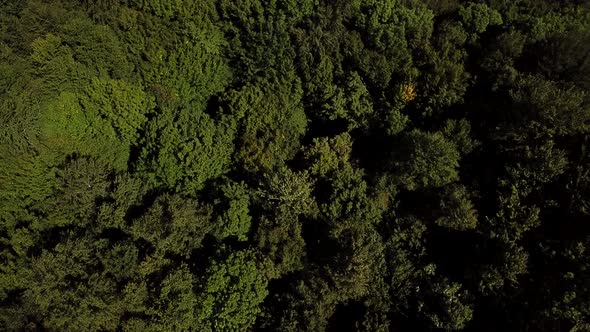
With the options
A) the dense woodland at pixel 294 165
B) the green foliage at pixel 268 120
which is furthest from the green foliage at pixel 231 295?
the green foliage at pixel 268 120

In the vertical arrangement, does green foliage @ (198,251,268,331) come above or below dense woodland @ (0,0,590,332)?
below

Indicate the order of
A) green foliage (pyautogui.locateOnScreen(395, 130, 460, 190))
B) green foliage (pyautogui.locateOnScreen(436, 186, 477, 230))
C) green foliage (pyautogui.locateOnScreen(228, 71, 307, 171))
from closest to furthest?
green foliage (pyautogui.locateOnScreen(436, 186, 477, 230)), green foliage (pyautogui.locateOnScreen(395, 130, 460, 190)), green foliage (pyautogui.locateOnScreen(228, 71, 307, 171))

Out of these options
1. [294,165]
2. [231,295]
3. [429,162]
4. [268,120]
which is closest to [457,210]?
→ [429,162]

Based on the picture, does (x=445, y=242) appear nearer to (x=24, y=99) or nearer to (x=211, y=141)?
(x=211, y=141)

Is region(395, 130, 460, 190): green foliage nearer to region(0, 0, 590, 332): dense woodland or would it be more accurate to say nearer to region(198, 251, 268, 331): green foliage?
region(0, 0, 590, 332): dense woodland

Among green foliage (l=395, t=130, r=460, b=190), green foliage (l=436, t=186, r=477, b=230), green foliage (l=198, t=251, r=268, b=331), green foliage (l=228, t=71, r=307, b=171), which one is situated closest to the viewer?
green foliage (l=198, t=251, r=268, b=331)

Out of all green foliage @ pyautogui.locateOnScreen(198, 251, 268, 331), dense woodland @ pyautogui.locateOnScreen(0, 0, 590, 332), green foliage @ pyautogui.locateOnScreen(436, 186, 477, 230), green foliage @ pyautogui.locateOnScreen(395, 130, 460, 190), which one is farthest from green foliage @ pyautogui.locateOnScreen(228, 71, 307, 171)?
green foliage @ pyautogui.locateOnScreen(436, 186, 477, 230)

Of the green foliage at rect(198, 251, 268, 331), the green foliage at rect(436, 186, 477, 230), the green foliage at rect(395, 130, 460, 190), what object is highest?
Result: the green foliage at rect(395, 130, 460, 190)

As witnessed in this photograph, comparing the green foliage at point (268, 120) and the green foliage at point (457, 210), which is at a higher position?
the green foliage at point (268, 120)

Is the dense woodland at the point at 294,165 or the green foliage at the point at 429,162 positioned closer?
the dense woodland at the point at 294,165

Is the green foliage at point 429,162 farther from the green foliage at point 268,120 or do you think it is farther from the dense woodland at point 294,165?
the green foliage at point 268,120
